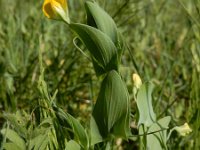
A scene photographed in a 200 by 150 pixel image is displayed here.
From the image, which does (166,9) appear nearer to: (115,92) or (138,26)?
(138,26)

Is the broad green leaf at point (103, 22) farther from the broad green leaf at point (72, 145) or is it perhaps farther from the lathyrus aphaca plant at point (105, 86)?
the broad green leaf at point (72, 145)

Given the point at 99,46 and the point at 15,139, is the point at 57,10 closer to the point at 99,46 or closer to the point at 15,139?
the point at 99,46

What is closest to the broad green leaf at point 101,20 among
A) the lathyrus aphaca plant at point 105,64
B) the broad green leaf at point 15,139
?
the lathyrus aphaca plant at point 105,64

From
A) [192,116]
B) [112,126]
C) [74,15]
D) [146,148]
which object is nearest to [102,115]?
[112,126]

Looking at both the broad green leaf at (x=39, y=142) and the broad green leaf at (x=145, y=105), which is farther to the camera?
the broad green leaf at (x=145, y=105)

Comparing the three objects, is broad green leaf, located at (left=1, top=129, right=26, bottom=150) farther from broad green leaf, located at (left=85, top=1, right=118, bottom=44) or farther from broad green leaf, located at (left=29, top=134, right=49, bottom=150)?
broad green leaf, located at (left=85, top=1, right=118, bottom=44)

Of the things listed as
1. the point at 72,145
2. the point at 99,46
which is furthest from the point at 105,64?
the point at 72,145
